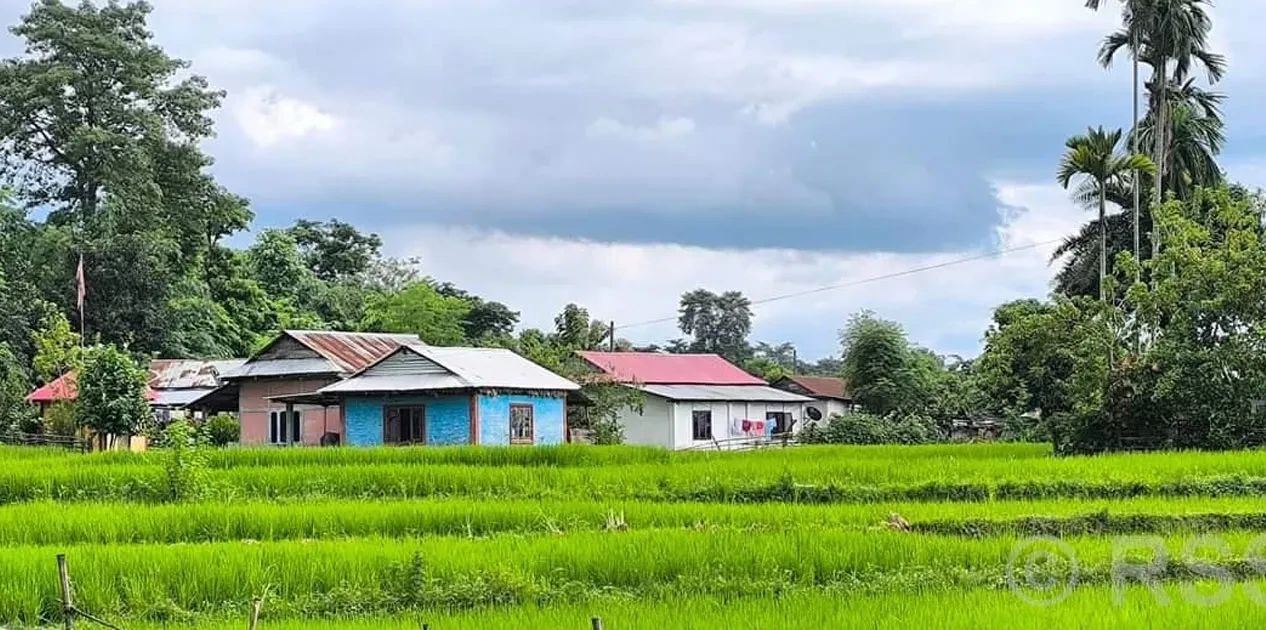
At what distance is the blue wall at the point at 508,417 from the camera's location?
31430 millimetres

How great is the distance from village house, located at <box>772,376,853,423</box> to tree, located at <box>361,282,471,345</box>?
43.4 ft

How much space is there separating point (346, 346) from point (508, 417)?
728 cm

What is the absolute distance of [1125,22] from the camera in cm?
3250

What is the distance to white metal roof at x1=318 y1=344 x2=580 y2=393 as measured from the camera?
1222 inches

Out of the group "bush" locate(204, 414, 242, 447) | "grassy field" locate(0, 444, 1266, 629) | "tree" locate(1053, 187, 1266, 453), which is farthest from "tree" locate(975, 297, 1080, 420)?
"bush" locate(204, 414, 242, 447)

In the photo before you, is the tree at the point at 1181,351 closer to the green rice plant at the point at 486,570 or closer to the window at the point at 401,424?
the green rice plant at the point at 486,570

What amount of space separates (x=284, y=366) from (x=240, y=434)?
3048 millimetres

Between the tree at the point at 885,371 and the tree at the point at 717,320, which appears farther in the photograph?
the tree at the point at 717,320

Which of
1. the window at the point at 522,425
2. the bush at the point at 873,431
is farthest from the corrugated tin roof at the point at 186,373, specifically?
the bush at the point at 873,431

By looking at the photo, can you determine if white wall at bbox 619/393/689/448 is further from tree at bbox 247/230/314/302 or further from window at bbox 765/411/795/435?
tree at bbox 247/230/314/302

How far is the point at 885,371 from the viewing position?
4191 centimetres

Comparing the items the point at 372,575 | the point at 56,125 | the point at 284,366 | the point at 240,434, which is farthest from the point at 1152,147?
the point at 56,125

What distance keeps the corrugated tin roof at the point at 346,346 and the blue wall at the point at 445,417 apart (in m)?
2.62

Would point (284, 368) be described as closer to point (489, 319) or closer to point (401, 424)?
point (401, 424)
